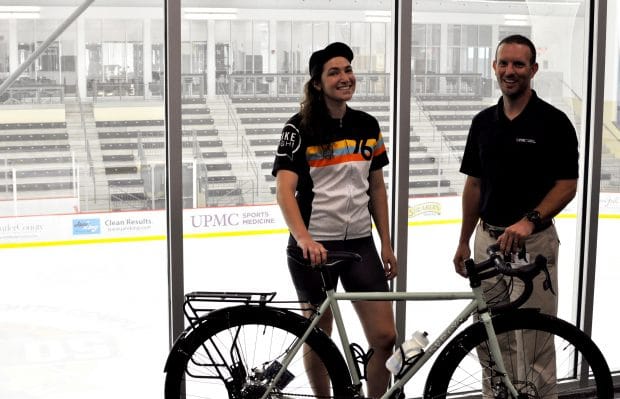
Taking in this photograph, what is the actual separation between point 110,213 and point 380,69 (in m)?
1.29

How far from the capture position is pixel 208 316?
2.88 meters

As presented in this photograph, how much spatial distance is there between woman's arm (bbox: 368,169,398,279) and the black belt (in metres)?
0.35

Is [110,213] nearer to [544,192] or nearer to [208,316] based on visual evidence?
[208,316]

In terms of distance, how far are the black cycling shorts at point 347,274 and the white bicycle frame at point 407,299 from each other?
0.62 feet

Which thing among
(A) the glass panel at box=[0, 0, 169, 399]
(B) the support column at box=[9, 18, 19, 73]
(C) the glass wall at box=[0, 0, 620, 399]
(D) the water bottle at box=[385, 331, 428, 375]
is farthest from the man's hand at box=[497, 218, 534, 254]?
(B) the support column at box=[9, 18, 19, 73]

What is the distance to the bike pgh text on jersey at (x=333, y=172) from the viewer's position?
119 inches

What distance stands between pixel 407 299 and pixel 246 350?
0.54 m

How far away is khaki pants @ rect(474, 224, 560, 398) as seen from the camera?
309 centimetres

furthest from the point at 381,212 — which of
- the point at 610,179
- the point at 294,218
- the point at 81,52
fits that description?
the point at 610,179

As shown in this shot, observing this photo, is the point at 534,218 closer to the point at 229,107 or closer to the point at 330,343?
the point at 330,343

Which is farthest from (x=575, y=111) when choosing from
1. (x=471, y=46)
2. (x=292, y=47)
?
(x=292, y=47)

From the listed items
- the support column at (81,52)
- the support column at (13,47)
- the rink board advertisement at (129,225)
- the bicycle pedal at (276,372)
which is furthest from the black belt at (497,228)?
the support column at (13,47)

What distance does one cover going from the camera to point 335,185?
308 centimetres

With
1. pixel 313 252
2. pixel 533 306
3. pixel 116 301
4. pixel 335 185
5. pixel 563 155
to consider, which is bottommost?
pixel 116 301
